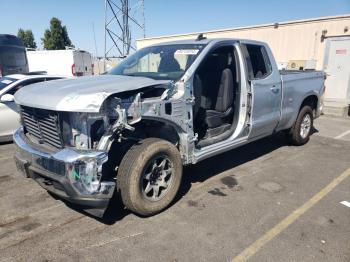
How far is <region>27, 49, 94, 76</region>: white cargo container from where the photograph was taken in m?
16.8

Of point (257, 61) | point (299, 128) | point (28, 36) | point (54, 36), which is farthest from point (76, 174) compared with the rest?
point (28, 36)

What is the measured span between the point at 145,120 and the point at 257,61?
2.53 m

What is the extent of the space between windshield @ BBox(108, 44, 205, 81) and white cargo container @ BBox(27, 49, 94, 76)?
489 inches

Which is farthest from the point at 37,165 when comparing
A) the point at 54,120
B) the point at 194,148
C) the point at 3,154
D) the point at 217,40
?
the point at 3,154

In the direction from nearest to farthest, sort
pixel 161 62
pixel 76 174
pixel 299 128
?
pixel 76 174 → pixel 161 62 → pixel 299 128

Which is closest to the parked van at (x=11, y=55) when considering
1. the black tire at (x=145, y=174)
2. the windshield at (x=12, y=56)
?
the windshield at (x=12, y=56)

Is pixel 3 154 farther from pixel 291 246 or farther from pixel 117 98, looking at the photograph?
pixel 291 246

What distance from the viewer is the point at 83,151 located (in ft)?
10.1

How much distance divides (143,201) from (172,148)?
0.67 metres

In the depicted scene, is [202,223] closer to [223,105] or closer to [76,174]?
[76,174]

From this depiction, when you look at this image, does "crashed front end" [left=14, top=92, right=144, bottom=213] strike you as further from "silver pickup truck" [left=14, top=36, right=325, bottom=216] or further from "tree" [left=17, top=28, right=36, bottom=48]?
"tree" [left=17, top=28, right=36, bottom=48]

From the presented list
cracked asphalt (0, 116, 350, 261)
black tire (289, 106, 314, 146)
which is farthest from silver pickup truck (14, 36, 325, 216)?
black tire (289, 106, 314, 146)

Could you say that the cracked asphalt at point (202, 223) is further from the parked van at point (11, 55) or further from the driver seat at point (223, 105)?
the parked van at point (11, 55)

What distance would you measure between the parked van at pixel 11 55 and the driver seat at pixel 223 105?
1059cm
